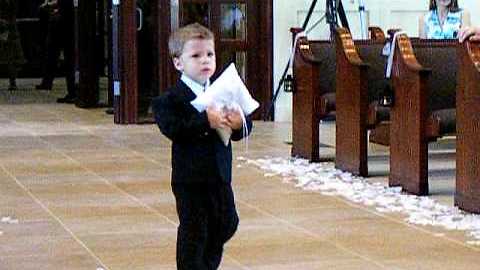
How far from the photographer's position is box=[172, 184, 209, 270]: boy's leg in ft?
14.8

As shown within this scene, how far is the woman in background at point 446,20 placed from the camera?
1027 centimetres

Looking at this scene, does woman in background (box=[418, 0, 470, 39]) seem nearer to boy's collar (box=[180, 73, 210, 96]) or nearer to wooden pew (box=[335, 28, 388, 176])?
wooden pew (box=[335, 28, 388, 176])

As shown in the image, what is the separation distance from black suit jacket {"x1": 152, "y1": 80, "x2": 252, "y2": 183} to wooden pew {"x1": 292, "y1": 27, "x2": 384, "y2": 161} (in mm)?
5121

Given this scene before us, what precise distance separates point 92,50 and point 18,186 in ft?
22.8

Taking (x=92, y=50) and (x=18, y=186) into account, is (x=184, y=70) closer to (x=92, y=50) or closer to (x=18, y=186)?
(x=18, y=186)

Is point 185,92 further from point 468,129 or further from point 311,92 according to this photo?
point 311,92

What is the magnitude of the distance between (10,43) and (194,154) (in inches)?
604

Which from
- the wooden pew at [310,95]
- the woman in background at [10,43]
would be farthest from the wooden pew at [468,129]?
the woman in background at [10,43]

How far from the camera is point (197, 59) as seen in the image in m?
4.42

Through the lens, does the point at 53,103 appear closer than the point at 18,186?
No

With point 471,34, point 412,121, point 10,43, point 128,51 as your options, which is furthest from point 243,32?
point 10,43

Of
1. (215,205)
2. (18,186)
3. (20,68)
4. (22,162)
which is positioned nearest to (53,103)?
(20,68)

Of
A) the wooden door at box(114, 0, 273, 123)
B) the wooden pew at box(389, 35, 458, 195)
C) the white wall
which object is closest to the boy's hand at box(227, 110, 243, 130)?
the wooden pew at box(389, 35, 458, 195)

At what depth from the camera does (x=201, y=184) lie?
452cm
